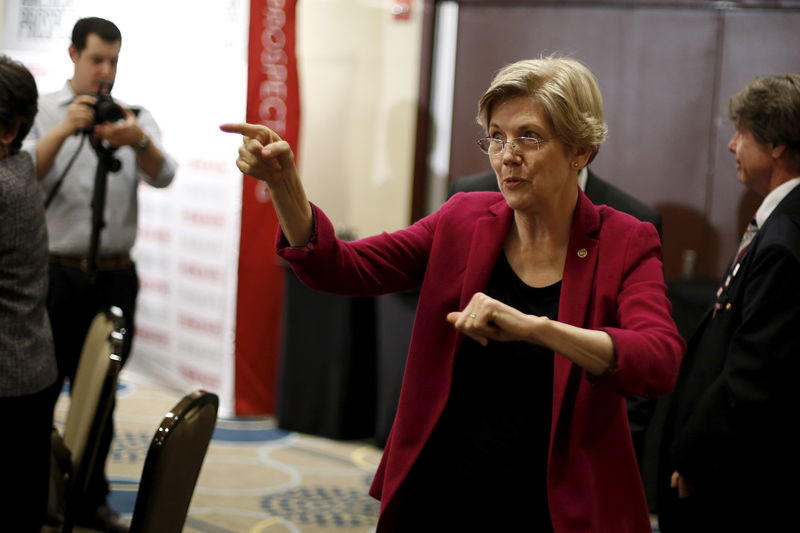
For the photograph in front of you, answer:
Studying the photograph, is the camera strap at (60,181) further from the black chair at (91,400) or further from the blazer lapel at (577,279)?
the blazer lapel at (577,279)

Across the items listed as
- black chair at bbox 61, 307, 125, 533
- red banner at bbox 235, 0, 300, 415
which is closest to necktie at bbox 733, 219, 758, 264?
black chair at bbox 61, 307, 125, 533

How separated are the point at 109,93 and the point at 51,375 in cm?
71

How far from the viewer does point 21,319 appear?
1.85 m

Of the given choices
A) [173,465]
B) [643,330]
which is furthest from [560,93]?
[173,465]

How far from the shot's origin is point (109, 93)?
2.24 meters

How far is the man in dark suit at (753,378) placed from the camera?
1884 mm

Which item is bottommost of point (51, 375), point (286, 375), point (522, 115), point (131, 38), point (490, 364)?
point (286, 375)

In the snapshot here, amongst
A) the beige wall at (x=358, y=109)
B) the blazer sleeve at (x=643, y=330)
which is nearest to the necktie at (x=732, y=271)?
the blazer sleeve at (x=643, y=330)

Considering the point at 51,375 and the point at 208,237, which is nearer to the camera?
the point at 51,375

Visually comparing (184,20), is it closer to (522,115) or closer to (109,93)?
(109,93)

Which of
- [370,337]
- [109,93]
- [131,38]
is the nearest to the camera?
[131,38]

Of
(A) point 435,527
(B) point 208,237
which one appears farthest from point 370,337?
(A) point 435,527

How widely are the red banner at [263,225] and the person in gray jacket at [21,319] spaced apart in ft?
7.21

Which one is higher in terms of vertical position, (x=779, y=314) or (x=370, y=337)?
(x=779, y=314)
